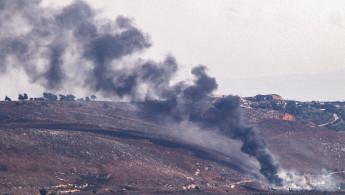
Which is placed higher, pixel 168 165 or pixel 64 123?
pixel 64 123

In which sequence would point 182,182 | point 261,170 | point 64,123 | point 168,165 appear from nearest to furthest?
point 182,182, point 168,165, point 261,170, point 64,123

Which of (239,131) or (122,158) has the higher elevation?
(239,131)

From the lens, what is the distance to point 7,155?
114 m

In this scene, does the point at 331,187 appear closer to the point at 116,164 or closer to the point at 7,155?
the point at 116,164

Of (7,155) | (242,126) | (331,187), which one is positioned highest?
(242,126)

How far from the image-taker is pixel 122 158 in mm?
136375

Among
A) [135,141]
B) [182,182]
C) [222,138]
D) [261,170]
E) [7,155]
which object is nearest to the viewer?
[7,155]

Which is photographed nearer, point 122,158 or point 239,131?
→ point 122,158

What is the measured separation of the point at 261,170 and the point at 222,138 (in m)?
40.5

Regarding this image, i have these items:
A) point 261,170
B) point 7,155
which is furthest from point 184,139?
point 7,155

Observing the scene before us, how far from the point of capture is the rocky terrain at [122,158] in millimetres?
111125

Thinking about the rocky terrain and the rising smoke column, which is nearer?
the rocky terrain

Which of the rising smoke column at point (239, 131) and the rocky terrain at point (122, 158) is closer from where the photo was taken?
the rocky terrain at point (122, 158)

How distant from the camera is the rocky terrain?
11112cm
